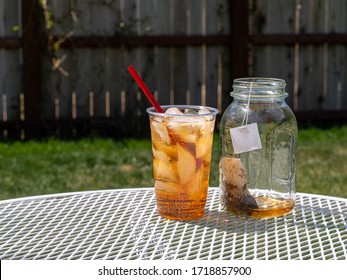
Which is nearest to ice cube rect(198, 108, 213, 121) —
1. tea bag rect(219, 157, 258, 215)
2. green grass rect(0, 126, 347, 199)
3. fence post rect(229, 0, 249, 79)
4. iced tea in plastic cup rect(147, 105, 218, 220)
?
iced tea in plastic cup rect(147, 105, 218, 220)

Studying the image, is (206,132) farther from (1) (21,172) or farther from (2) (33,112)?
(2) (33,112)

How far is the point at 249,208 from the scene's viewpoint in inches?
66.6

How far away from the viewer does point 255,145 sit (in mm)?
1649

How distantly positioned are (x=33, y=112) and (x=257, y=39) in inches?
74.9

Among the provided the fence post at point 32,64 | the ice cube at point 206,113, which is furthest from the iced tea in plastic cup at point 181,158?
the fence post at point 32,64

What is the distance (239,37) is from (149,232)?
15.7 feet

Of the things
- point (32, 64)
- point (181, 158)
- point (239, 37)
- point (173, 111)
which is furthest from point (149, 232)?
point (239, 37)

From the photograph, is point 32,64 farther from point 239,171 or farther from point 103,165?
point 239,171

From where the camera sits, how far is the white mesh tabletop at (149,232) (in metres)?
1.45

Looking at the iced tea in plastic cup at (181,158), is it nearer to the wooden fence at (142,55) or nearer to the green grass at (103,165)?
the green grass at (103,165)

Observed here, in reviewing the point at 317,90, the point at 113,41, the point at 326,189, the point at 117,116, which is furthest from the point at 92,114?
the point at 326,189

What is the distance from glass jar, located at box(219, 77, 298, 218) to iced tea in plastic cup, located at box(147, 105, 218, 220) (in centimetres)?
7

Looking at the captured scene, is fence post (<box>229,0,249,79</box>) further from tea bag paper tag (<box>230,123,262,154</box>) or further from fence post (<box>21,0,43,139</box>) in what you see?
tea bag paper tag (<box>230,123,262,154</box>)

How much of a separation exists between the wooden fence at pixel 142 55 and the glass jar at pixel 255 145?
433 cm
